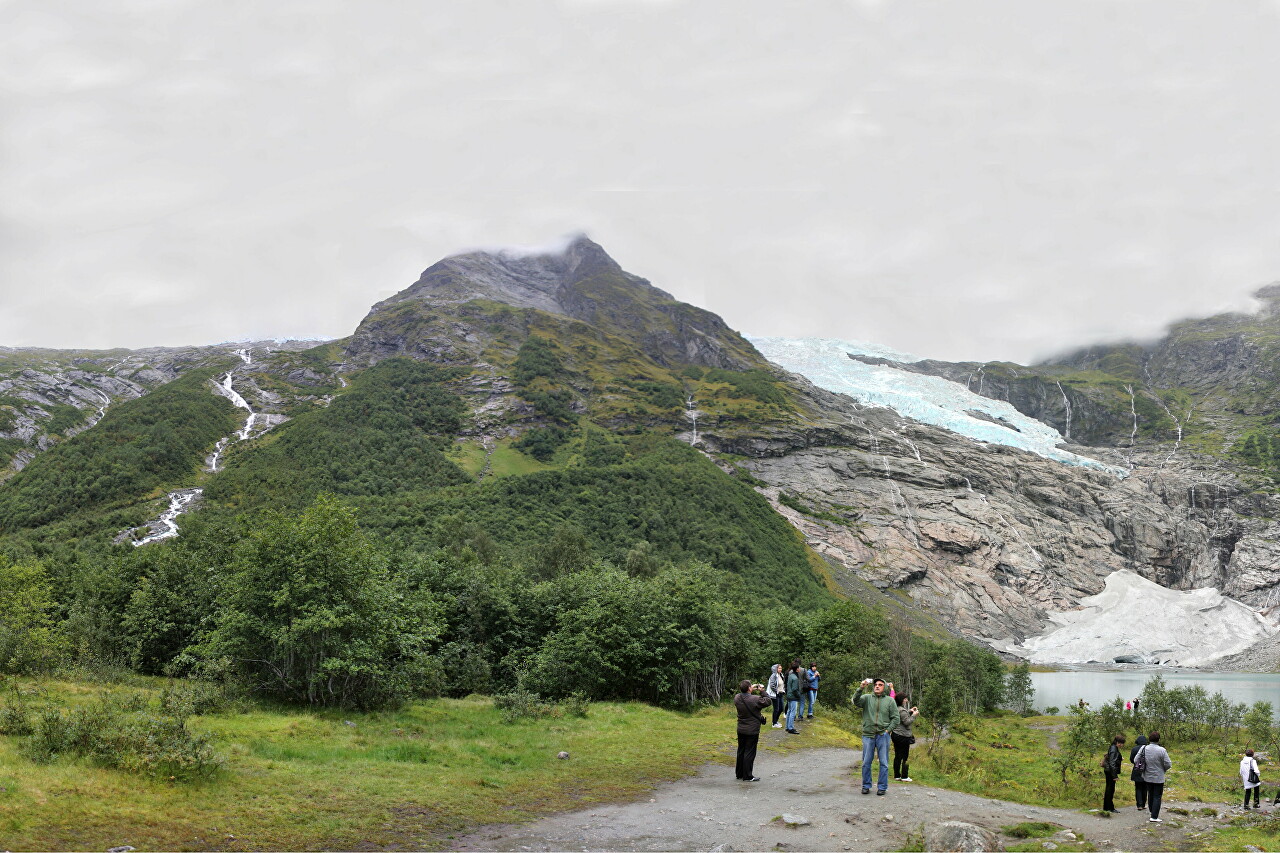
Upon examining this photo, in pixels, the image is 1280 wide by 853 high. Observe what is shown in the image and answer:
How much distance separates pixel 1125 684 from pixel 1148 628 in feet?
143

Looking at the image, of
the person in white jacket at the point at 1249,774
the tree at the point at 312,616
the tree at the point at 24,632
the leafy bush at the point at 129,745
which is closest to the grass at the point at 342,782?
the leafy bush at the point at 129,745

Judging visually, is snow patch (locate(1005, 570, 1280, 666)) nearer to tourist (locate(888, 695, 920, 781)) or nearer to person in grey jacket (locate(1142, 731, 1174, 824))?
person in grey jacket (locate(1142, 731, 1174, 824))

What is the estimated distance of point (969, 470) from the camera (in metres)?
196

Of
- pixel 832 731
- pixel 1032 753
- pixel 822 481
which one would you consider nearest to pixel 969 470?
pixel 822 481

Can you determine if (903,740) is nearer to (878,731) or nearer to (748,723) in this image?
(878,731)

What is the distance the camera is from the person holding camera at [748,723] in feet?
56.5

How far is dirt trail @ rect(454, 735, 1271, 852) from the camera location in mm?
12844

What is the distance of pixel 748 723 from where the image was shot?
17734 millimetres

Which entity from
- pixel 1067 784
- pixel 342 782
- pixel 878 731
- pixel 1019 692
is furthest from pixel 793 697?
pixel 1019 692

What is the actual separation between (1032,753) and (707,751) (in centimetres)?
3328

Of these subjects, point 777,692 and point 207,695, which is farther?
point 777,692

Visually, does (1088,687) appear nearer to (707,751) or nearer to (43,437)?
(707,751)

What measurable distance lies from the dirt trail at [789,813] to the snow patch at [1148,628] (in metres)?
147

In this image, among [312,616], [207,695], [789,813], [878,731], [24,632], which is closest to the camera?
[789,813]
